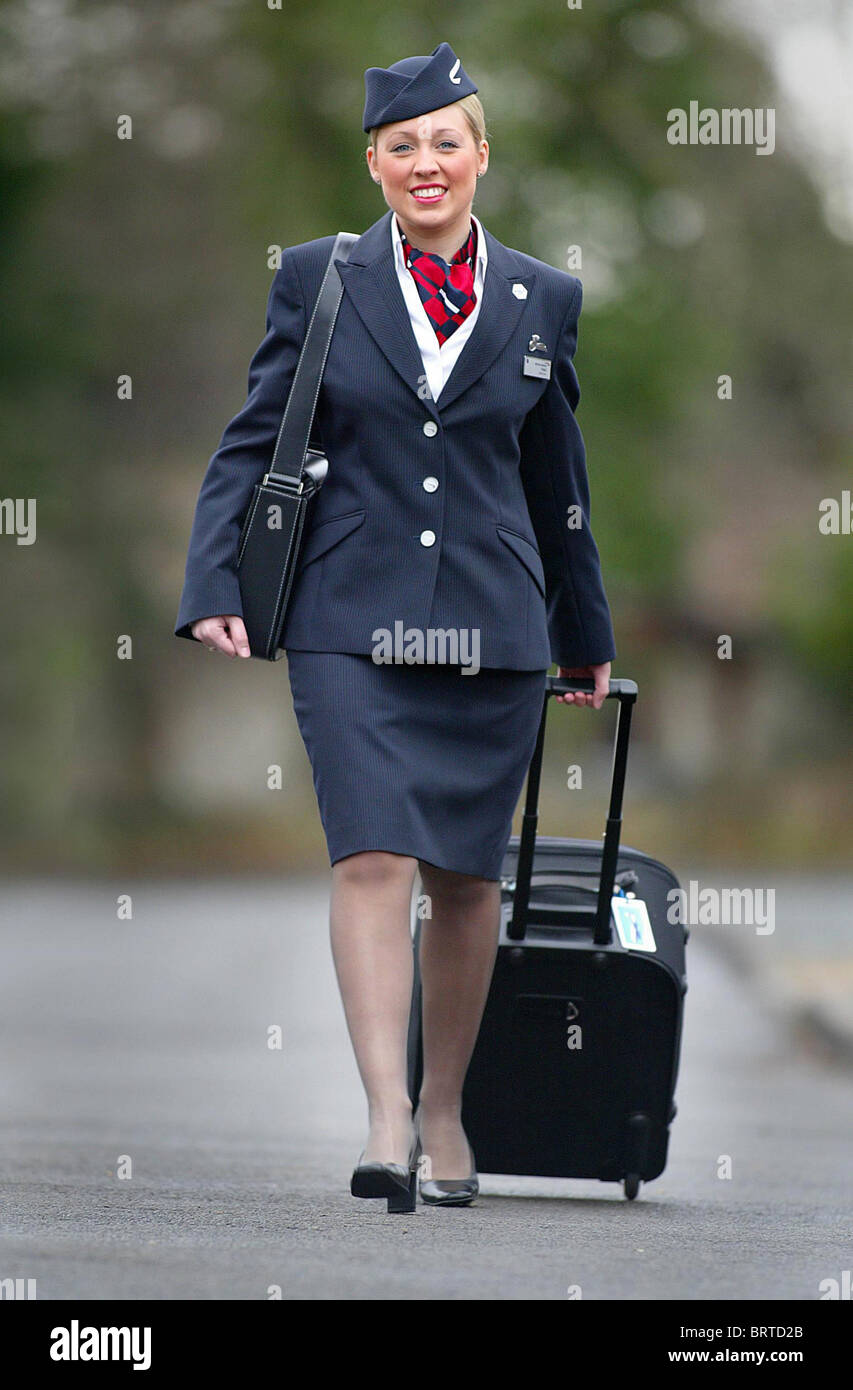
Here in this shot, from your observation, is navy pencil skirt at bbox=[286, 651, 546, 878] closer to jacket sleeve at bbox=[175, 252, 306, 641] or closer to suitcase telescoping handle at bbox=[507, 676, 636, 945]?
jacket sleeve at bbox=[175, 252, 306, 641]

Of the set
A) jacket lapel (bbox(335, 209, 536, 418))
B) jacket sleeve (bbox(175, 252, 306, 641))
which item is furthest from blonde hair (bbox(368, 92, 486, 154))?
jacket sleeve (bbox(175, 252, 306, 641))

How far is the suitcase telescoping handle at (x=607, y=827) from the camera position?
214 inches

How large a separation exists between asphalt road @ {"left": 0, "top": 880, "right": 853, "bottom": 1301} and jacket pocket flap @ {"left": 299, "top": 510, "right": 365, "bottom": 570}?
128cm

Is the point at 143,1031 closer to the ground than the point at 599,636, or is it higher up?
closer to the ground

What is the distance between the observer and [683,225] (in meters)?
38.7

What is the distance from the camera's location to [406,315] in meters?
5.02

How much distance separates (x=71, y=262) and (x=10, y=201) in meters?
1.12

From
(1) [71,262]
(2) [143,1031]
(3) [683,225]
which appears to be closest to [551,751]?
(3) [683,225]

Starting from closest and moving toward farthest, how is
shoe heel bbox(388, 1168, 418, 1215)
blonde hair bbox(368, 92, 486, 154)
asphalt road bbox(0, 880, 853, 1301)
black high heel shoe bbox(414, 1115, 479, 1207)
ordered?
asphalt road bbox(0, 880, 853, 1301)
shoe heel bbox(388, 1168, 418, 1215)
blonde hair bbox(368, 92, 486, 154)
black high heel shoe bbox(414, 1115, 479, 1207)

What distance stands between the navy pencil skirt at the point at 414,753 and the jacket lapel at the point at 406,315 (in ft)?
1.77

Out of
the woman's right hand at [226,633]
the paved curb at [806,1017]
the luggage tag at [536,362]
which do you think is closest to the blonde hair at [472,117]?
the luggage tag at [536,362]

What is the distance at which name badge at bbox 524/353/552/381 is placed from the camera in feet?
16.8

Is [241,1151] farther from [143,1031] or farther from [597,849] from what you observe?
[143,1031]

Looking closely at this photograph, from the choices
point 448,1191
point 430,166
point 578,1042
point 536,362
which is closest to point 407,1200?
point 448,1191
